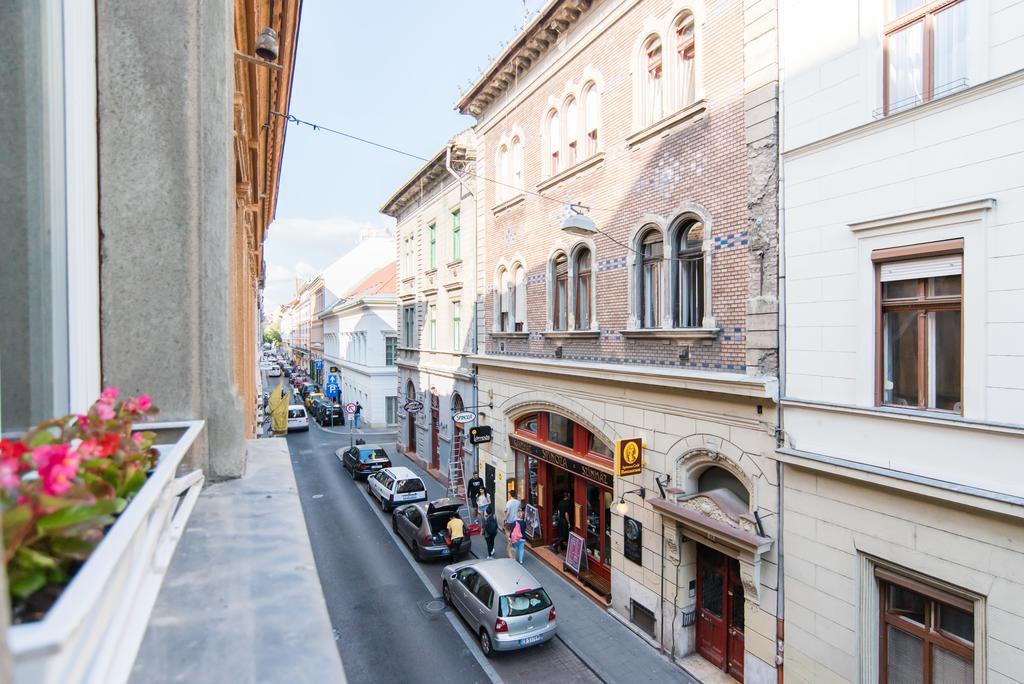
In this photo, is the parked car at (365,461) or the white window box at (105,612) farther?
the parked car at (365,461)

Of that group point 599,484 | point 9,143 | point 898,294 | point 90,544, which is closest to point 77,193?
point 9,143

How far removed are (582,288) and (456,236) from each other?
365 inches

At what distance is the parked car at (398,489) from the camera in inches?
728

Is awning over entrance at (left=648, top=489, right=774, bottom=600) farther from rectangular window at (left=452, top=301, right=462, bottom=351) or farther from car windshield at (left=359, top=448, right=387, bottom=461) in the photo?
car windshield at (left=359, top=448, right=387, bottom=461)

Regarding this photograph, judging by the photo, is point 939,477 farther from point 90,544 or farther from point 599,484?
point 90,544

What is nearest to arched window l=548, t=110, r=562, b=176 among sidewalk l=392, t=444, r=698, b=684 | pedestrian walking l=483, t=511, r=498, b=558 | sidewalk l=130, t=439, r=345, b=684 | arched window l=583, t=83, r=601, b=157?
arched window l=583, t=83, r=601, b=157

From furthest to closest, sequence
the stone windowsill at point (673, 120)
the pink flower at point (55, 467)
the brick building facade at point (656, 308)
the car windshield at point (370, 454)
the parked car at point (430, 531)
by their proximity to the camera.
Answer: the car windshield at point (370, 454)
the parked car at point (430, 531)
the stone windowsill at point (673, 120)
the brick building facade at point (656, 308)
the pink flower at point (55, 467)

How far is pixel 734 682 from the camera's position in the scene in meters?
9.70

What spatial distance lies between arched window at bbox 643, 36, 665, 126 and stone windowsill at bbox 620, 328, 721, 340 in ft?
14.2

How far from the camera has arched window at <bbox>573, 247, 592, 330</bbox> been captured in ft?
44.8

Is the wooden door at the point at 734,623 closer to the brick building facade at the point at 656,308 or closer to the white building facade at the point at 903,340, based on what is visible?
the brick building facade at the point at 656,308

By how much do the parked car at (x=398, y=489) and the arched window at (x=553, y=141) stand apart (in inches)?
438

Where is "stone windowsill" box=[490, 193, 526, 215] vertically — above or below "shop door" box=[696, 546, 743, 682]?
above

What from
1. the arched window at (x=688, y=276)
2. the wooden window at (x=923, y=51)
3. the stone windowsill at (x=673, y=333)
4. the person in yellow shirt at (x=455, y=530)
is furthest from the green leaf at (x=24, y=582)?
the person in yellow shirt at (x=455, y=530)
